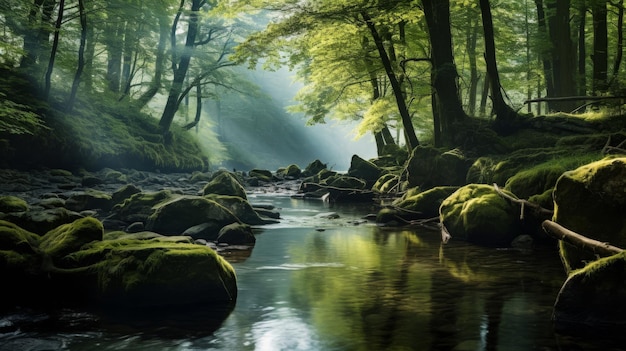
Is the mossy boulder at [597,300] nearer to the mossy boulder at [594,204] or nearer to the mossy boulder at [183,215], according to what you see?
the mossy boulder at [594,204]

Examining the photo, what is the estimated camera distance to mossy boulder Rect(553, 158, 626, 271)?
595cm

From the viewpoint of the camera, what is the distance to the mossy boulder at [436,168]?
1439 cm

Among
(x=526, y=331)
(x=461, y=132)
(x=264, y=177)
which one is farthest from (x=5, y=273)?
(x=264, y=177)

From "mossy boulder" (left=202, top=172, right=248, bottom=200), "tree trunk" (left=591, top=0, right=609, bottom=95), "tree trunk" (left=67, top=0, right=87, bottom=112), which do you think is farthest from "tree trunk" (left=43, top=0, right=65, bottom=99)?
"tree trunk" (left=591, top=0, right=609, bottom=95)

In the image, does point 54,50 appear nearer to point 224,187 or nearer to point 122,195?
point 122,195

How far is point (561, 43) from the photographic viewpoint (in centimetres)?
1675

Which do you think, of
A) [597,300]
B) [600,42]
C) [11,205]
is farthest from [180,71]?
[597,300]

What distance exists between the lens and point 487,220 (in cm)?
921

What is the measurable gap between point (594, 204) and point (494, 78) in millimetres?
8290

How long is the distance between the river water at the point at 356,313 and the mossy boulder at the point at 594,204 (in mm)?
696

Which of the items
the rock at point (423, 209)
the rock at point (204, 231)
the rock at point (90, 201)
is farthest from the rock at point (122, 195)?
the rock at point (423, 209)

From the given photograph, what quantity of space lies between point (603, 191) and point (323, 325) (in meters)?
3.62

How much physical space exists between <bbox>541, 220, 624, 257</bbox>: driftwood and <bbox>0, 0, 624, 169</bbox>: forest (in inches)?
193

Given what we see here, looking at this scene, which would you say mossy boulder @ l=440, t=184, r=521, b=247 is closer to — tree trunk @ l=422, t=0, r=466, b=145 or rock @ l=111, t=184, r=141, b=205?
tree trunk @ l=422, t=0, r=466, b=145
